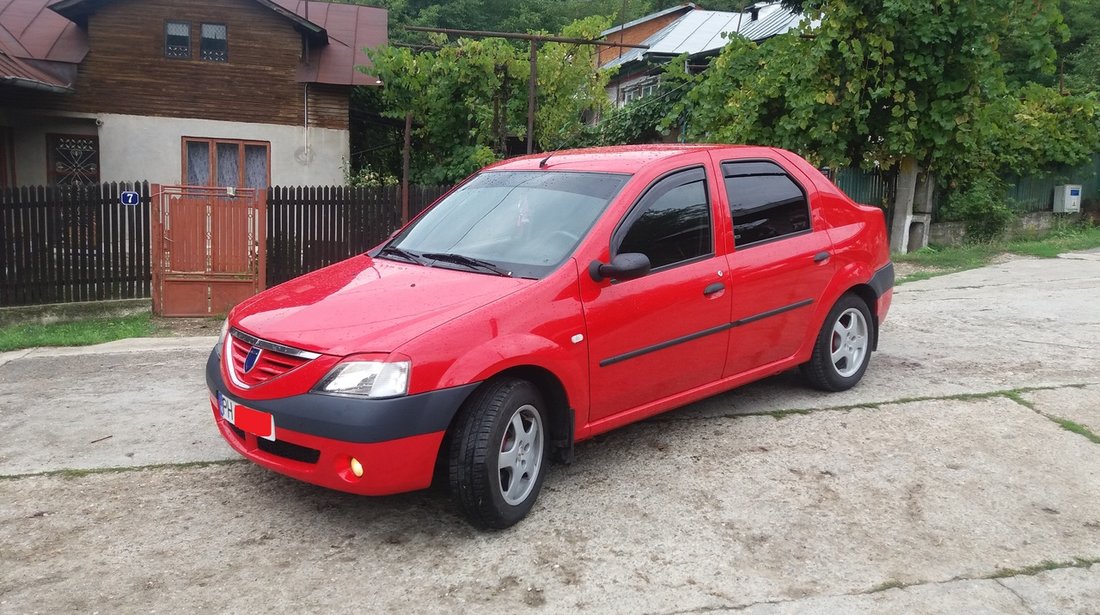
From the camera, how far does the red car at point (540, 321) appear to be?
3.50 metres

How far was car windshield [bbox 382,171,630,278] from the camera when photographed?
13.9ft

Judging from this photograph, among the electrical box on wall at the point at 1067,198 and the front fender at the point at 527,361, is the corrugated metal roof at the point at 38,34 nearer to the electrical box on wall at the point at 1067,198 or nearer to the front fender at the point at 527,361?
the front fender at the point at 527,361

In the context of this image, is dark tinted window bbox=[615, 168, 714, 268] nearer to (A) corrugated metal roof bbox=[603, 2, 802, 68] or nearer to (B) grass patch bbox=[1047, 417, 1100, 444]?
(B) grass patch bbox=[1047, 417, 1100, 444]

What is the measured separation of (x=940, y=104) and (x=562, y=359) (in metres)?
10.5

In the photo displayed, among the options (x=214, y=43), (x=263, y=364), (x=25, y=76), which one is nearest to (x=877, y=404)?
(x=263, y=364)

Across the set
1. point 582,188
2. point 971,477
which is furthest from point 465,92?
point 971,477

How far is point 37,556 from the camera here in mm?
3609

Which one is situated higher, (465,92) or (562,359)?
(465,92)

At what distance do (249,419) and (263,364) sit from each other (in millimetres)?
251

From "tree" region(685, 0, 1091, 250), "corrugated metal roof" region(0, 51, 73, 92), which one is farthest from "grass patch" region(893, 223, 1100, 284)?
"corrugated metal roof" region(0, 51, 73, 92)

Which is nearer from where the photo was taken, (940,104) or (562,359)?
(562,359)

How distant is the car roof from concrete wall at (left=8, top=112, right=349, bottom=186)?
13.5 m

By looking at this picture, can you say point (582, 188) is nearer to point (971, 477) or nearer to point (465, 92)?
point (971, 477)

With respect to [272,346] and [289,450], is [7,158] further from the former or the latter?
[289,450]
